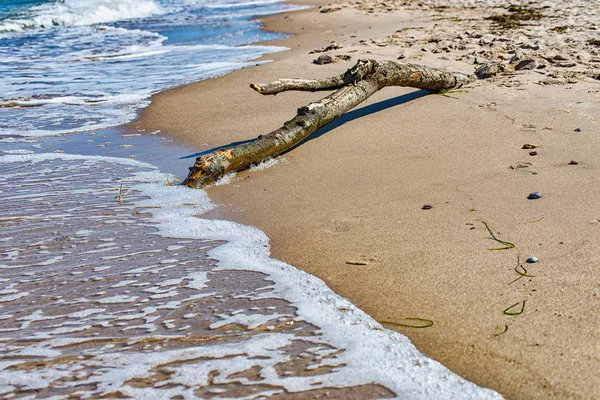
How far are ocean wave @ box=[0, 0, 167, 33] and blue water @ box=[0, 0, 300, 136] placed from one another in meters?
0.03

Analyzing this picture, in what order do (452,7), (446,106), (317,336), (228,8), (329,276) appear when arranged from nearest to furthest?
(317,336)
(329,276)
(446,106)
(452,7)
(228,8)

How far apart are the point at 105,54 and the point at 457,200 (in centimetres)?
1005

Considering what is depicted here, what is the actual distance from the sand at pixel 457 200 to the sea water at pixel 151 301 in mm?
209

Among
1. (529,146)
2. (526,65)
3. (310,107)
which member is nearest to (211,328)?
(310,107)

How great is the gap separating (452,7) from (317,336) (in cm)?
1238

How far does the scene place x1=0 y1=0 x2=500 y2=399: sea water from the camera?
235cm

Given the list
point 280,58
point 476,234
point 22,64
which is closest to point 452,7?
point 280,58

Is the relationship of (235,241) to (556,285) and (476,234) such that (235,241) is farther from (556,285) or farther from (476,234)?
(556,285)

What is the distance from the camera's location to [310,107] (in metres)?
5.19

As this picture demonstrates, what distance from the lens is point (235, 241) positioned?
3686mm

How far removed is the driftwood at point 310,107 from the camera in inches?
184

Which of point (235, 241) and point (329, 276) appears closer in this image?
point (329, 276)

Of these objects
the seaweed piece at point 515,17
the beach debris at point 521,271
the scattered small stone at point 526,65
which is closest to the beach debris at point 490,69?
the scattered small stone at point 526,65

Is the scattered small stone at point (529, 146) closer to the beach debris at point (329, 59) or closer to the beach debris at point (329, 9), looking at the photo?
the beach debris at point (329, 59)
